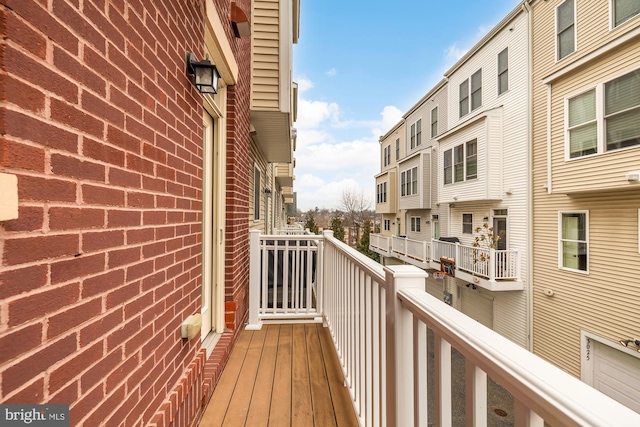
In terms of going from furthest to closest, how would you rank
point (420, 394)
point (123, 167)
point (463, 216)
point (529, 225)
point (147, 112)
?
1. point (463, 216)
2. point (529, 225)
3. point (147, 112)
4. point (123, 167)
5. point (420, 394)

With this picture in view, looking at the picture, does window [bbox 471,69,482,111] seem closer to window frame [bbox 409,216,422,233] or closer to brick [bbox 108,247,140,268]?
window frame [bbox 409,216,422,233]

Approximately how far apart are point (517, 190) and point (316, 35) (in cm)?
1045

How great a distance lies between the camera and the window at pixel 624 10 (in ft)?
19.7

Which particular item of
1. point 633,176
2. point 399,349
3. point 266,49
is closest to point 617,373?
point 633,176

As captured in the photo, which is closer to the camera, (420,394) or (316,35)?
(420,394)

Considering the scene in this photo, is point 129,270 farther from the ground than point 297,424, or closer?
farther from the ground

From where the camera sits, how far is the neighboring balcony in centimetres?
868

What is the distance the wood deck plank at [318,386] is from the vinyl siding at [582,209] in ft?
23.5

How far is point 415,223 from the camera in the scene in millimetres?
15102

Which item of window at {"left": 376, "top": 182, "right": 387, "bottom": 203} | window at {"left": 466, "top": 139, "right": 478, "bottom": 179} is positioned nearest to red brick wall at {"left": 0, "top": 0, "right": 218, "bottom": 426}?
window at {"left": 466, "top": 139, "right": 478, "bottom": 179}

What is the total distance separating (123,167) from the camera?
1.03 metres

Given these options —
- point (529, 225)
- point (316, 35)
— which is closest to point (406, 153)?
point (316, 35)

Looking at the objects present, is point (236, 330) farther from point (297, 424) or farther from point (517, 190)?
point (517, 190)

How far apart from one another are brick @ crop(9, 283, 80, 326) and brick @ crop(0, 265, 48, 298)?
20mm
